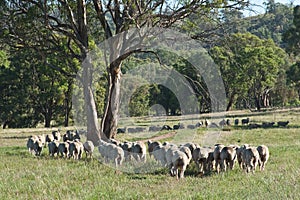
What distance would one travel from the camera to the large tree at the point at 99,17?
20484 millimetres

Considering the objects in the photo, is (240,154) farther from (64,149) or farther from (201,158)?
(64,149)

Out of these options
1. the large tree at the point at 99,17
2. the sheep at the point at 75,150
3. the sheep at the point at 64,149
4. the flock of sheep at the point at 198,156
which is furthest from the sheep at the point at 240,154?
the large tree at the point at 99,17

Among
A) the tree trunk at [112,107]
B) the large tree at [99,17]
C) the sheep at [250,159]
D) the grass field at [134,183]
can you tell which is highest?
the large tree at [99,17]

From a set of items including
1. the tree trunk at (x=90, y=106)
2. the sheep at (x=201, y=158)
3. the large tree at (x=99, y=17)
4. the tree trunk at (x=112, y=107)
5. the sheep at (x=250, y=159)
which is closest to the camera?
the sheep at (x=250, y=159)

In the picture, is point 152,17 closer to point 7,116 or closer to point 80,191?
point 80,191

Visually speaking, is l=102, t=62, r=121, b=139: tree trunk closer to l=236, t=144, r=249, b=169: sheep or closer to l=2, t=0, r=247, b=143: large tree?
l=2, t=0, r=247, b=143: large tree

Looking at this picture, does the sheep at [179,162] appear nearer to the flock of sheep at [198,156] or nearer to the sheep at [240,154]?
the flock of sheep at [198,156]

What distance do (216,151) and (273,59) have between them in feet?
158

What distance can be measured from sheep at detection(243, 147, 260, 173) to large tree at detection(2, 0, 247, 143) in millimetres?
8875

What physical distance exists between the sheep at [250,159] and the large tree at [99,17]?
8.87 m

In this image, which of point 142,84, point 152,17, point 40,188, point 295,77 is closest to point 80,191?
point 40,188

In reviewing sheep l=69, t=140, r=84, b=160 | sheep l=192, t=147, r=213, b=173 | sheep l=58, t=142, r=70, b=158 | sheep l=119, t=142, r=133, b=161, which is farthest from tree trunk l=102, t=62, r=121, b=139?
sheep l=192, t=147, r=213, b=173

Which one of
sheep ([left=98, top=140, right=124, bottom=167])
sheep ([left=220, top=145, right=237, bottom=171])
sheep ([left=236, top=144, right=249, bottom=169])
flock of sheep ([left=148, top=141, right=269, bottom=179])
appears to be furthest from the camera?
sheep ([left=98, top=140, right=124, bottom=167])

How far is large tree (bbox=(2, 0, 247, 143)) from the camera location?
67.2ft
